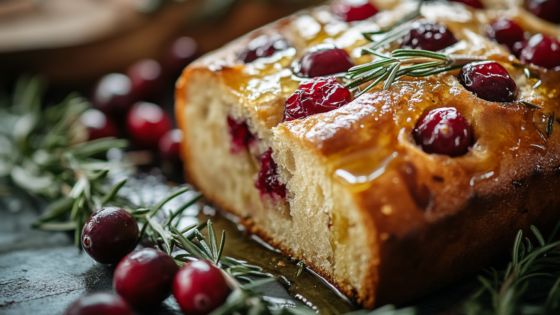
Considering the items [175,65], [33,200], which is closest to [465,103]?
[33,200]

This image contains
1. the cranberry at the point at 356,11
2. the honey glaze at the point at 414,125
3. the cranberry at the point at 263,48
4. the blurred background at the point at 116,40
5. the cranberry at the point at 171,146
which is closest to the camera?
the honey glaze at the point at 414,125

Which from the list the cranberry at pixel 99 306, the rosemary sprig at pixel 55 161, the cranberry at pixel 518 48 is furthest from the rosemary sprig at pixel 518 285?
the rosemary sprig at pixel 55 161


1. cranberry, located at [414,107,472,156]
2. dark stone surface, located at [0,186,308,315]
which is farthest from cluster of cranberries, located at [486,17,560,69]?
dark stone surface, located at [0,186,308,315]

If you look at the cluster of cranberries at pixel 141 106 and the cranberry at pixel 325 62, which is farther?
the cluster of cranberries at pixel 141 106

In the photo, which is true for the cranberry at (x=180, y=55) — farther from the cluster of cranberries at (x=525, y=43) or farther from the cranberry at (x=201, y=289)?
the cranberry at (x=201, y=289)

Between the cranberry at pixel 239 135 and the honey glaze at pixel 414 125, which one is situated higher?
the honey glaze at pixel 414 125

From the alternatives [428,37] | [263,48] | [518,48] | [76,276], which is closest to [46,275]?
[76,276]

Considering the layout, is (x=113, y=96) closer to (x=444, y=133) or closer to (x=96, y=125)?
(x=96, y=125)

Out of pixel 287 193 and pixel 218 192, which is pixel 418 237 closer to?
pixel 287 193
